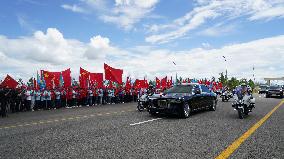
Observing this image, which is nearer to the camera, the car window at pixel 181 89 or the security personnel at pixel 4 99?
the car window at pixel 181 89

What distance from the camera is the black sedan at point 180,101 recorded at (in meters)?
13.0

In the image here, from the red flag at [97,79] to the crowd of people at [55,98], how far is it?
0.45 metres

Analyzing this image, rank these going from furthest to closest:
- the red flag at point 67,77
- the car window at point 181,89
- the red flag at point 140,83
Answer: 1. the red flag at point 140,83
2. the red flag at point 67,77
3. the car window at point 181,89

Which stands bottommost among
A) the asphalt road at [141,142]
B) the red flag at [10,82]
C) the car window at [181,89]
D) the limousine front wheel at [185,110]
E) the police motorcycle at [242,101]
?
the asphalt road at [141,142]

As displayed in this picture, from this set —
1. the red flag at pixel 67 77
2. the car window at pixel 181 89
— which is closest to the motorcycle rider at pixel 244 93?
the car window at pixel 181 89

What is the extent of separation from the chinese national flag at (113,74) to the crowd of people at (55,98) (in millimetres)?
1060

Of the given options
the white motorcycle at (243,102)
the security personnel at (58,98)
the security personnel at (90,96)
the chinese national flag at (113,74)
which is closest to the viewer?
the white motorcycle at (243,102)

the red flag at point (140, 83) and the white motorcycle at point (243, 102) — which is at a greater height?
the red flag at point (140, 83)

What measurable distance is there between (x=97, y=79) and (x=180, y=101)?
13050 millimetres

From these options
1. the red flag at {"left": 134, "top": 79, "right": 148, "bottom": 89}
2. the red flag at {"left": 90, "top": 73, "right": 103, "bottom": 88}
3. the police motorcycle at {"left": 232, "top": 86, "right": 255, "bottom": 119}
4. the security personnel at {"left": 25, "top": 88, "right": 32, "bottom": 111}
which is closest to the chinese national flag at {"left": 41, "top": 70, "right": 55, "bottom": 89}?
the security personnel at {"left": 25, "top": 88, "right": 32, "bottom": 111}

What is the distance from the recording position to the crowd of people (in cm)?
1844

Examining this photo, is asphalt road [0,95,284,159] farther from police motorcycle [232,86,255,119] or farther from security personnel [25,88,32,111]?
security personnel [25,88,32,111]

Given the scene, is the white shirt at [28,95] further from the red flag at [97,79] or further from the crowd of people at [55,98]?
the red flag at [97,79]

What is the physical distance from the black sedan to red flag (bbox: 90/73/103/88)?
443 inches
